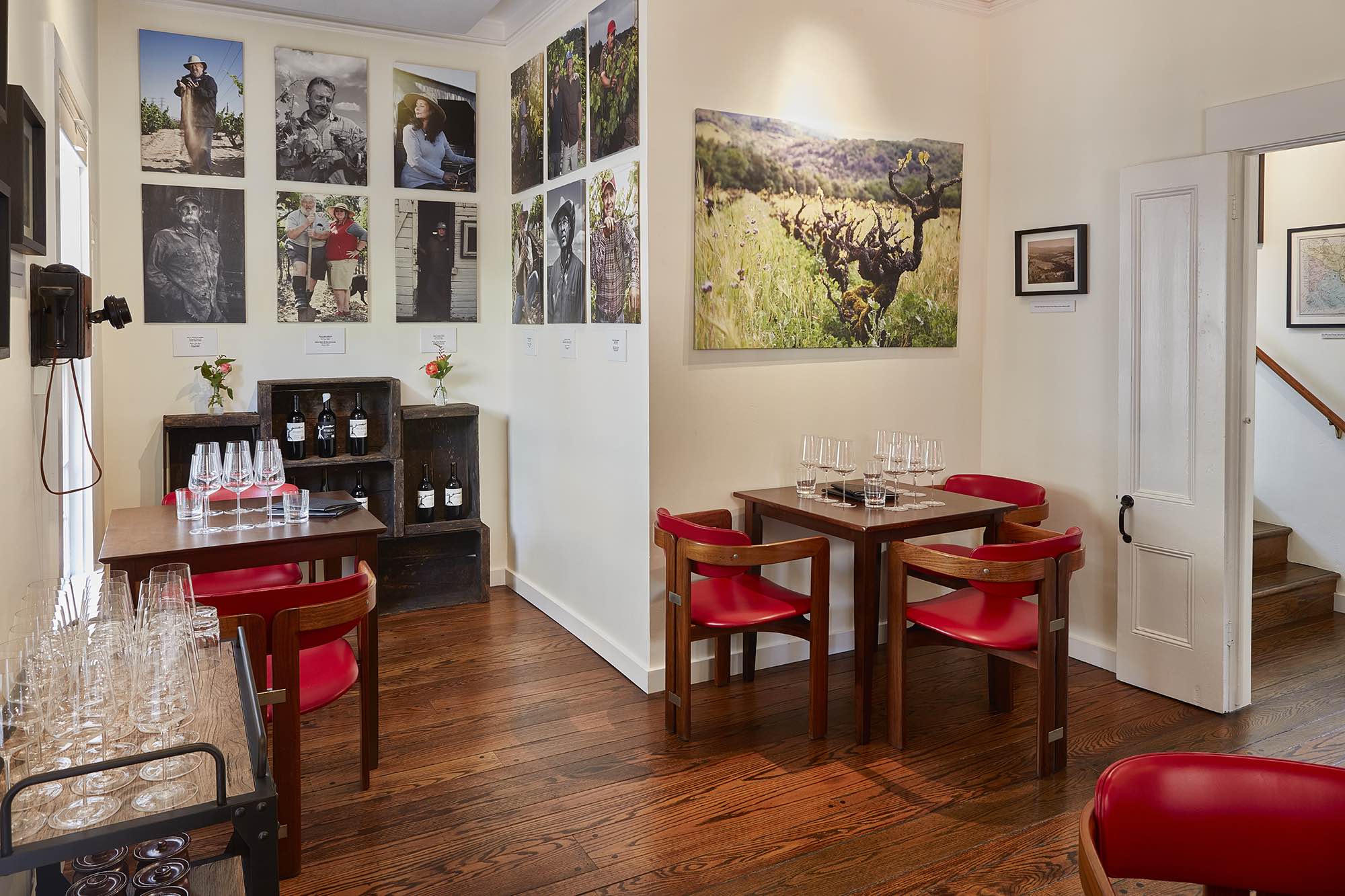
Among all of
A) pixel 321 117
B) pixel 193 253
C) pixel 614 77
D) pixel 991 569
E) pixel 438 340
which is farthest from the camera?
pixel 438 340

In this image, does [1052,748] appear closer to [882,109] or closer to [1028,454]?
[1028,454]

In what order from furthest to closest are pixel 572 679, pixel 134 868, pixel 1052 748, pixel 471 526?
pixel 471 526 < pixel 572 679 < pixel 1052 748 < pixel 134 868

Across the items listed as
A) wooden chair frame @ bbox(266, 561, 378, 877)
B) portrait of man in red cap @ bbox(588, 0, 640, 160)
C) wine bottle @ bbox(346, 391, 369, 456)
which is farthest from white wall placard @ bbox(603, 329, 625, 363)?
wooden chair frame @ bbox(266, 561, 378, 877)

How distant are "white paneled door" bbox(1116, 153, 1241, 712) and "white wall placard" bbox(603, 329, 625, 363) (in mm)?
2145

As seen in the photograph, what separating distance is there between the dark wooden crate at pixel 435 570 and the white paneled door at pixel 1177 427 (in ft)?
10.9

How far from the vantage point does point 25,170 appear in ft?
7.38

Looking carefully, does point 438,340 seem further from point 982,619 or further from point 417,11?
point 982,619

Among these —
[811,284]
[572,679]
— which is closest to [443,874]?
[572,679]

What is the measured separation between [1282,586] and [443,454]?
4.59 meters

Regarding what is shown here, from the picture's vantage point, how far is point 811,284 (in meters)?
4.49

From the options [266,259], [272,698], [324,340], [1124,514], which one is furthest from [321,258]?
[1124,514]

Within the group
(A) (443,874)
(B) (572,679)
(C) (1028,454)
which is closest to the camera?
(A) (443,874)

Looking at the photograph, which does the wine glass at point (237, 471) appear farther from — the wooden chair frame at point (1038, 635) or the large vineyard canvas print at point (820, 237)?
the wooden chair frame at point (1038, 635)

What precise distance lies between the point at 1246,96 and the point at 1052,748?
2579mm
